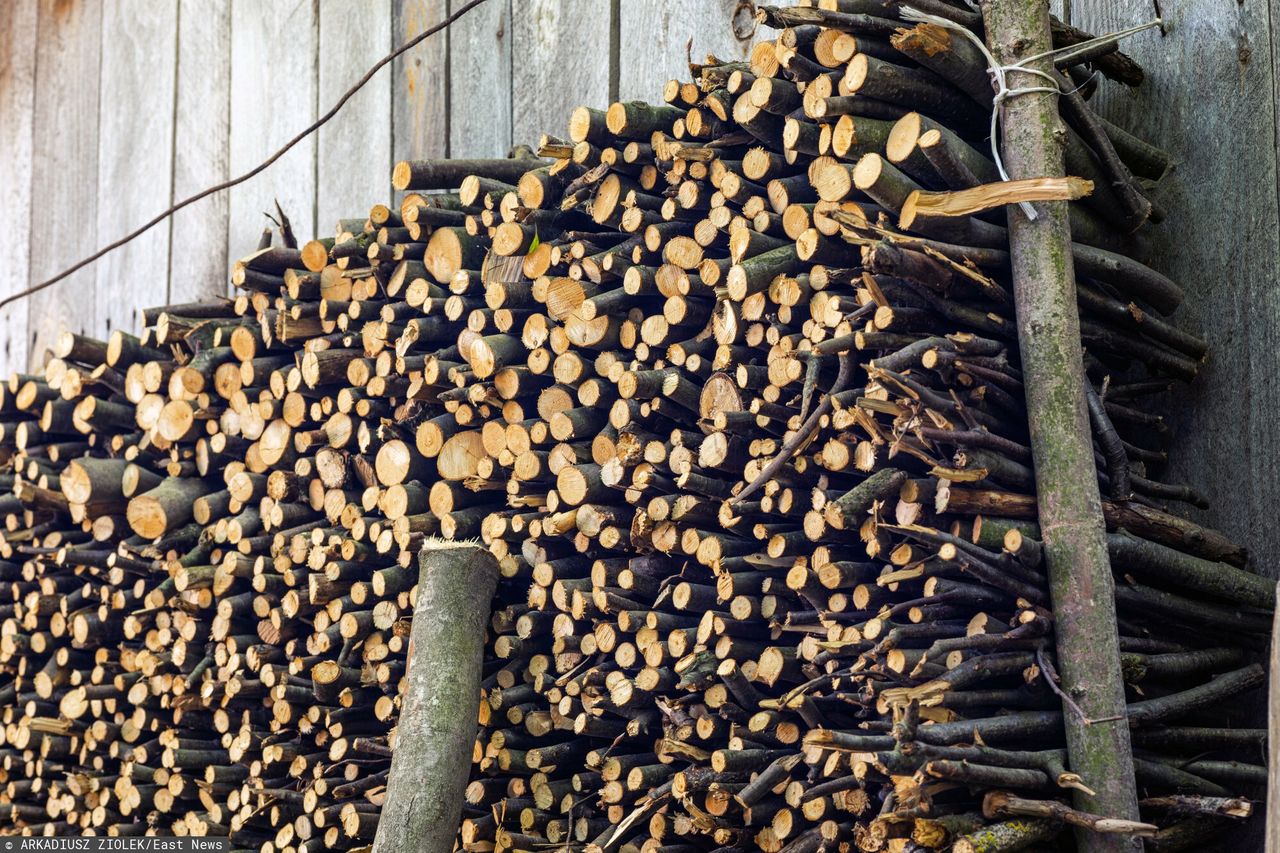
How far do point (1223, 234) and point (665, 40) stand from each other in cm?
146

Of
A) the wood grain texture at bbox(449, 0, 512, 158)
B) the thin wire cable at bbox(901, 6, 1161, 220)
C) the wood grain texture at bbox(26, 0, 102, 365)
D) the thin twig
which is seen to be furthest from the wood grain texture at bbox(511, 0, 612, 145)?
the wood grain texture at bbox(26, 0, 102, 365)

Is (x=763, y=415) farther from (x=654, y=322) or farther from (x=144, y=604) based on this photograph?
(x=144, y=604)

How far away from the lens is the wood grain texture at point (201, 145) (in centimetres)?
464

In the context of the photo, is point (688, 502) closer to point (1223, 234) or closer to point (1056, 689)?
point (1056, 689)

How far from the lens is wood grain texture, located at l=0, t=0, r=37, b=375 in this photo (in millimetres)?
5539

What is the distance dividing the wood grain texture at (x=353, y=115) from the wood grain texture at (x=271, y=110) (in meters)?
0.07

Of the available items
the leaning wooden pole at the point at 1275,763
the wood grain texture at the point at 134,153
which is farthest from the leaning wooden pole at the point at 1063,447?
the wood grain texture at the point at 134,153

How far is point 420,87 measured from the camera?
398cm

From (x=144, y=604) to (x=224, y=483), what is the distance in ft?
1.26

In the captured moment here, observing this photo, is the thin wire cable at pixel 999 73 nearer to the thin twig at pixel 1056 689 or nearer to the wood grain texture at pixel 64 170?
the thin twig at pixel 1056 689

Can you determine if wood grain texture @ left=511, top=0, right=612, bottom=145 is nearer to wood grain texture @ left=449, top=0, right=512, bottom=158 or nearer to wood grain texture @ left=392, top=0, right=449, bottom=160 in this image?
wood grain texture @ left=449, top=0, right=512, bottom=158

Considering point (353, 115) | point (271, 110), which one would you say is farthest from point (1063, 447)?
point (271, 110)

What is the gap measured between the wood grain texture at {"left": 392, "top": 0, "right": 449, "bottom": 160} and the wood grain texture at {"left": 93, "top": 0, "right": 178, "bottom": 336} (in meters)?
1.25

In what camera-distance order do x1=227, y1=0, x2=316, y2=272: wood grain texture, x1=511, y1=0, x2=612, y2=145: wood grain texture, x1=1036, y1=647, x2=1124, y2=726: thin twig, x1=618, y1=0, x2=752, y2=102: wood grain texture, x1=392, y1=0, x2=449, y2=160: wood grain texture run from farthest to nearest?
1. x1=227, y1=0, x2=316, y2=272: wood grain texture
2. x1=392, y1=0, x2=449, y2=160: wood grain texture
3. x1=511, y1=0, x2=612, y2=145: wood grain texture
4. x1=618, y1=0, x2=752, y2=102: wood grain texture
5. x1=1036, y1=647, x2=1124, y2=726: thin twig
